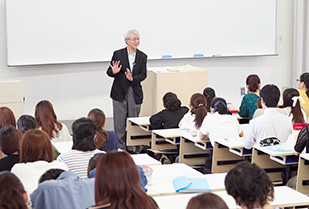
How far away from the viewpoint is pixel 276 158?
503 cm

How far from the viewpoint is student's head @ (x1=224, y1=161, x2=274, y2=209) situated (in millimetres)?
2727

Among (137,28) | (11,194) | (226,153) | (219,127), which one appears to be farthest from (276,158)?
(137,28)

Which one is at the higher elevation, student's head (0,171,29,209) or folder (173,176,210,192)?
student's head (0,171,29,209)

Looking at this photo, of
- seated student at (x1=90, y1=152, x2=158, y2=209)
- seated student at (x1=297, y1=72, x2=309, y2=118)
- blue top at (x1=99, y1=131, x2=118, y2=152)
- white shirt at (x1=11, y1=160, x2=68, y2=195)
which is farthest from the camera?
seated student at (x1=297, y1=72, x2=309, y2=118)

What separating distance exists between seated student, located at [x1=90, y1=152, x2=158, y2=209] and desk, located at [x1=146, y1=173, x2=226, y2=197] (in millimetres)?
1317

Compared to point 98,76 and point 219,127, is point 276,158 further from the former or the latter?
point 98,76

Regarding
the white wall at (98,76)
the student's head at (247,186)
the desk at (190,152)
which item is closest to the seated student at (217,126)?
the desk at (190,152)

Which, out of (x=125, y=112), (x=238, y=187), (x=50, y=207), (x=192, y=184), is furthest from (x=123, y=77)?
(x=238, y=187)

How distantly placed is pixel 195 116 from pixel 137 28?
144 inches

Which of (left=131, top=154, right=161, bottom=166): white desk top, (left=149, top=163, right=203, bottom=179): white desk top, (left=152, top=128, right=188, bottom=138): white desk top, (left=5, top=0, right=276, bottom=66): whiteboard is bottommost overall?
(left=149, top=163, right=203, bottom=179): white desk top

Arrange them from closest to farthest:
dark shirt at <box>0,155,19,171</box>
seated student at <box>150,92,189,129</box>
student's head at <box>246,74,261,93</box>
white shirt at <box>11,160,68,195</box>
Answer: white shirt at <box>11,160,68,195</box> < dark shirt at <box>0,155,19,171</box> < seated student at <box>150,92,189,129</box> < student's head at <box>246,74,261,93</box>

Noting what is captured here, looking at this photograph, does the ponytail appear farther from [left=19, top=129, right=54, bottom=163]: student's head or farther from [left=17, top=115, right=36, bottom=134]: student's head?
[left=19, top=129, right=54, bottom=163]: student's head

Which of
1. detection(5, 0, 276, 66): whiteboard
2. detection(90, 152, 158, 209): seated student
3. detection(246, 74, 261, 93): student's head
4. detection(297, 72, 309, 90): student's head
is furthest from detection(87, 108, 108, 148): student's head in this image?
detection(5, 0, 276, 66): whiteboard

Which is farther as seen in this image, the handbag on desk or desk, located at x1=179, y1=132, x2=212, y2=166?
desk, located at x1=179, y1=132, x2=212, y2=166
